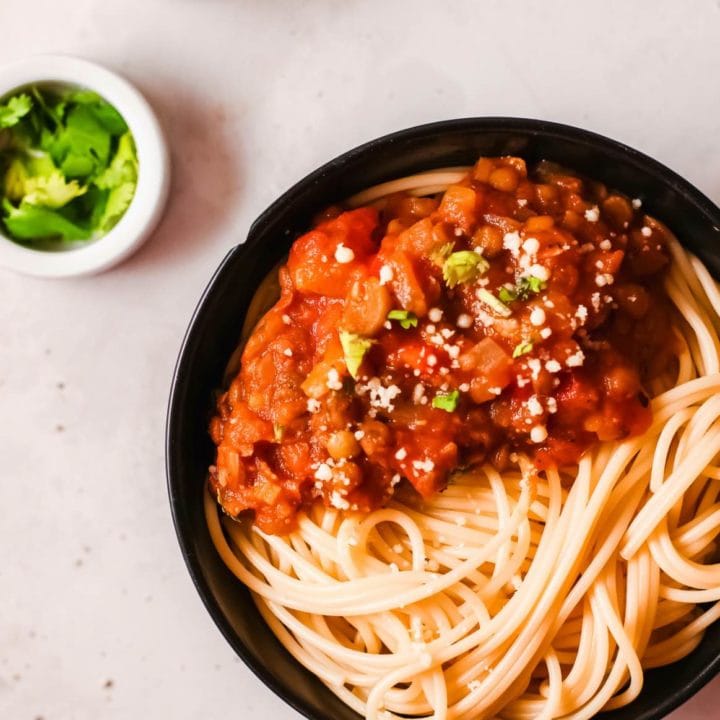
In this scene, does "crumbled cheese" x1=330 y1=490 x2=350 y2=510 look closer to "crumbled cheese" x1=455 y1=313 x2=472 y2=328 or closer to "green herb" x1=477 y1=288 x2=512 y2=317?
"crumbled cheese" x1=455 y1=313 x2=472 y2=328

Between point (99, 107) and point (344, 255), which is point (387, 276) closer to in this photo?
point (344, 255)

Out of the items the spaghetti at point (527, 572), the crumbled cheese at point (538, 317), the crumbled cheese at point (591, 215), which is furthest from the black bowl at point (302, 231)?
the crumbled cheese at point (538, 317)

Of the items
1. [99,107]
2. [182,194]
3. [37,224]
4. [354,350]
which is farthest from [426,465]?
[99,107]

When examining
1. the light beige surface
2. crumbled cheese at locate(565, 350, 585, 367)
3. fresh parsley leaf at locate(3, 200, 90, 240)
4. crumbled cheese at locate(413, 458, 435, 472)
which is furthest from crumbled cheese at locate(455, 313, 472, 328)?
fresh parsley leaf at locate(3, 200, 90, 240)

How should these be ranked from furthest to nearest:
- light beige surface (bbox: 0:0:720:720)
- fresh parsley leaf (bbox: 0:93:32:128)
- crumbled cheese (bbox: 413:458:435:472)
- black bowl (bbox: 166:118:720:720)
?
light beige surface (bbox: 0:0:720:720) → fresh parsley leaf (bbox: 0:93:32:128) → black bowl (bbox: 166:118:720:720) → crumbled cheese (bbox: 413:458:435:472)

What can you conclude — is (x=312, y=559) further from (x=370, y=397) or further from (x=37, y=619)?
(x=37, y=619)

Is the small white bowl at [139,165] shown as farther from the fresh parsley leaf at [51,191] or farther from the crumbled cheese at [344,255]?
the crumbled cheese at [344,255]

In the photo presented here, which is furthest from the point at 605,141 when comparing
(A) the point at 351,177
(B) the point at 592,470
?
(B) the point at 592,470
